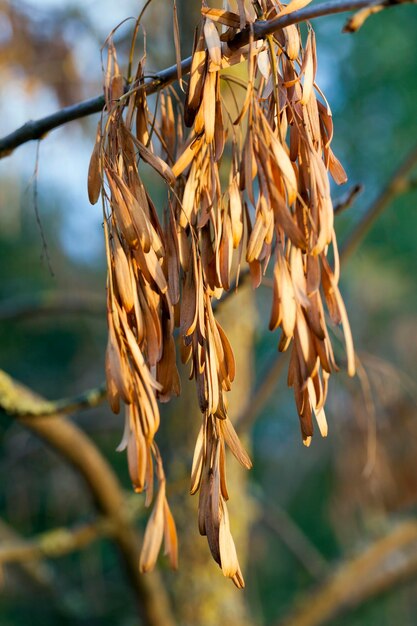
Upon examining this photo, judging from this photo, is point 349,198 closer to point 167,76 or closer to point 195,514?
point 167,76

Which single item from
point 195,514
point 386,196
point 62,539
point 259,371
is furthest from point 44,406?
point 259,371

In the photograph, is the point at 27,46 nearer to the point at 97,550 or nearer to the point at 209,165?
the point at 209,165

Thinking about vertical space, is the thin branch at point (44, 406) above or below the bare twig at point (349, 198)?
below

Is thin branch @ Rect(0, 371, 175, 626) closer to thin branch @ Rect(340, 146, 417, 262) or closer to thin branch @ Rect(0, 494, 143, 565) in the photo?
thin branch @ Rect(0, 494, 143, 565)

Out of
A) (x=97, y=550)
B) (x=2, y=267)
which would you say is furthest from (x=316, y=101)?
(x=2, y=267)

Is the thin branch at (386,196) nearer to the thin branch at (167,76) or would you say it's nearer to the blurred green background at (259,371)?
the blurred green background at (259,371)

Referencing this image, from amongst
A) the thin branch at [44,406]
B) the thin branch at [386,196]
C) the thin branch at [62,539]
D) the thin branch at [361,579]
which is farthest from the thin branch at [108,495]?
the thin branch at [386,196]
